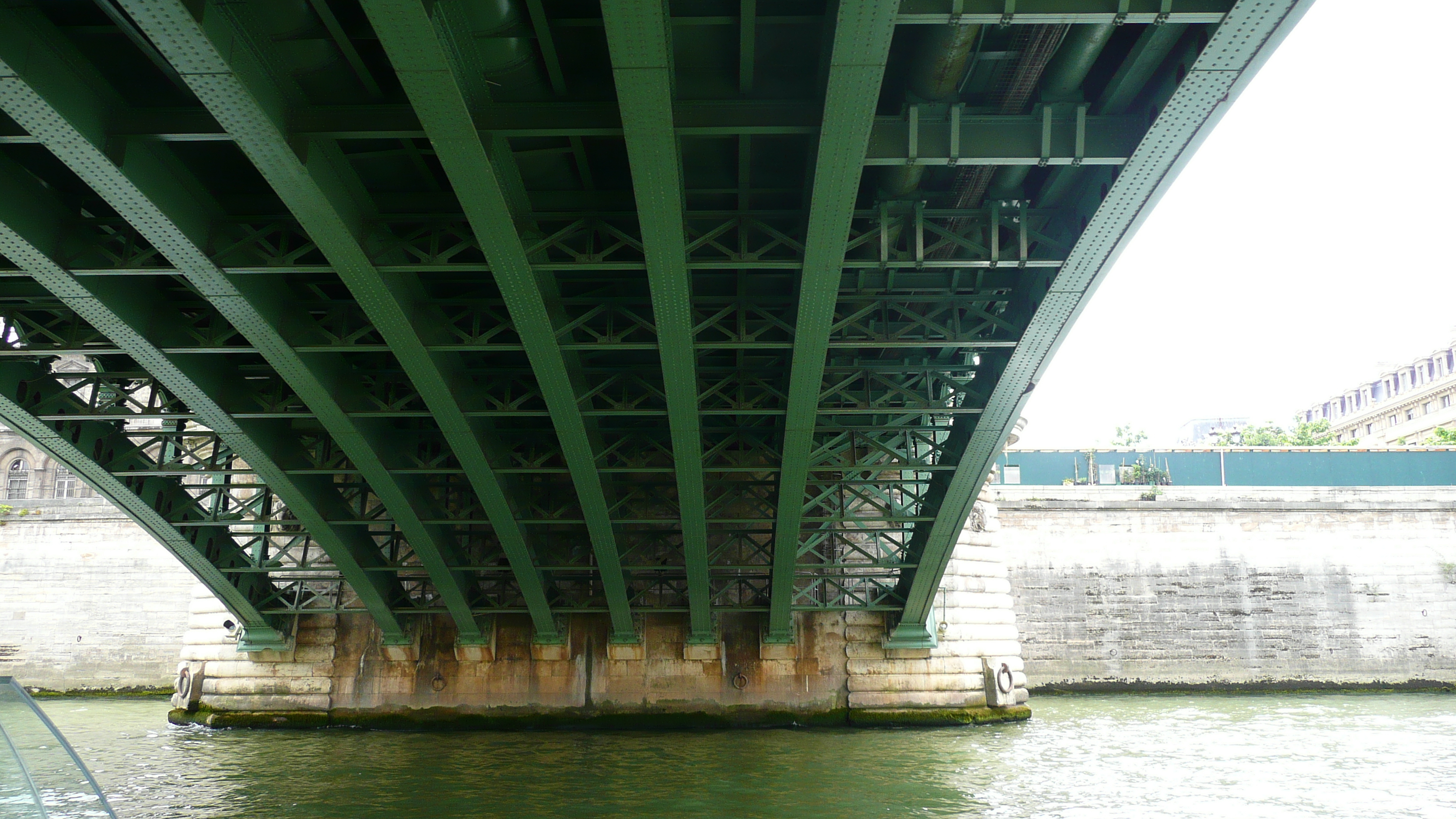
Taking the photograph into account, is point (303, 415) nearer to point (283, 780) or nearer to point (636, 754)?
point (283, 780)

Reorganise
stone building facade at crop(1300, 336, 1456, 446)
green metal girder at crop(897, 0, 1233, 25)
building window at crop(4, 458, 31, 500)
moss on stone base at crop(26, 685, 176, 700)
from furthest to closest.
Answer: stone building facade at crop(1300, 336, 1456, 446), building window at crop(4, 458, 31, 500), moss on stone base at crop(26, 685, 176, 700), green metal girder at crop(897, 0, 1233, 25)

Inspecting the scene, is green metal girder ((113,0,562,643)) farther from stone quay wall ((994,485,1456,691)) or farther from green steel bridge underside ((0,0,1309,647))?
stone quay wall ((994,485,1456,691))

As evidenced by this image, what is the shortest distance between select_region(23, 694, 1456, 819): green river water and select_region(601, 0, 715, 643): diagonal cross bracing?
469cm

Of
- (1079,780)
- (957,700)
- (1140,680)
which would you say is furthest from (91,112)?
(1140,680)

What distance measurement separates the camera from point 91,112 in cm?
970

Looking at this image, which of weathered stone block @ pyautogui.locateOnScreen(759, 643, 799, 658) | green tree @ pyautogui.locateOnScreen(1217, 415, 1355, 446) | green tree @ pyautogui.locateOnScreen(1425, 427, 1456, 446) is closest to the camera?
weathered stone block @ pyautogui.locateOnScreen(759, 643, 799, 658)

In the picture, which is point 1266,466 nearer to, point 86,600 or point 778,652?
point 778,652

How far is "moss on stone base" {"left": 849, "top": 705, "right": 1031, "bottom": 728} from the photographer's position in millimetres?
21109

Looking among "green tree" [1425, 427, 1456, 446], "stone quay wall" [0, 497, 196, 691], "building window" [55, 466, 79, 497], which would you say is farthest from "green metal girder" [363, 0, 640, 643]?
"green tree" [1425, 427, 1456, 446]

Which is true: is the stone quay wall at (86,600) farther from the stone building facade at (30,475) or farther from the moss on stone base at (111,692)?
the stone building facade at (30,475)

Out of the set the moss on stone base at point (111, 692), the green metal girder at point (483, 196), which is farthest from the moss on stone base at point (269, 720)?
the moss on stone base at point (111, 692)

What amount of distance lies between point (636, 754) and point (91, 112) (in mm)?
12747

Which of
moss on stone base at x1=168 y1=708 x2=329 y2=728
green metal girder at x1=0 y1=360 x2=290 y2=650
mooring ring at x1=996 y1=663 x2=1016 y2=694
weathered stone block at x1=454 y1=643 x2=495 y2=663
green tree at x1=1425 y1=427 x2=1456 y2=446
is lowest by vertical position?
moss on stone base at x1=168 y1=708 x2=329 y2=728

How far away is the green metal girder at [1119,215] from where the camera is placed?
8.35 meters
